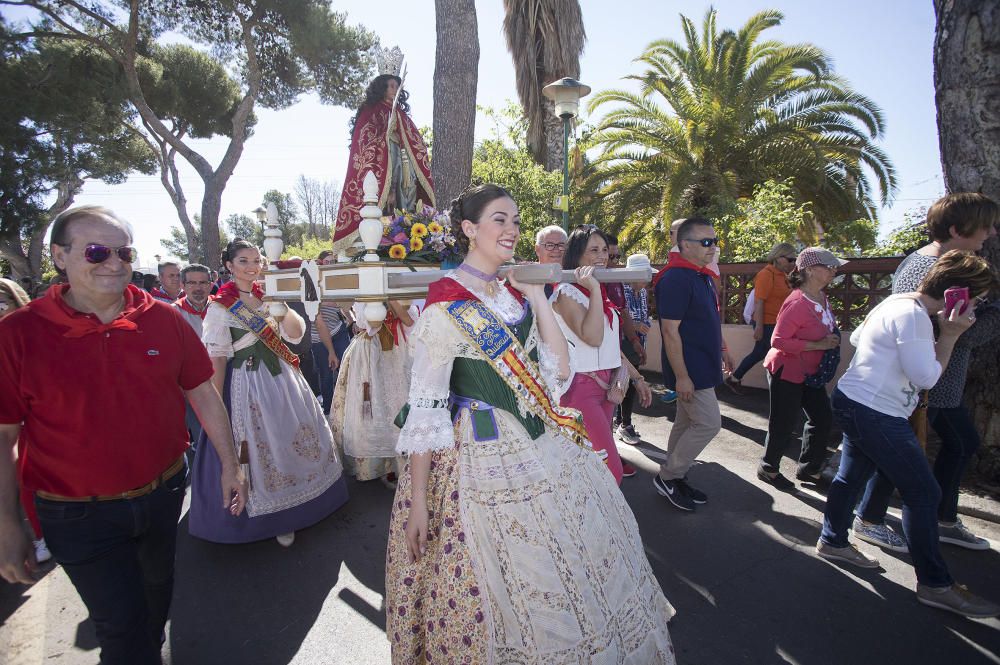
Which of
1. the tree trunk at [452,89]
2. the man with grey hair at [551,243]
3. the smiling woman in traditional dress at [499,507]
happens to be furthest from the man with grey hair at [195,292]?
the smiling woman in traditional dress at [499,507]

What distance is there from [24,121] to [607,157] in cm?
1648

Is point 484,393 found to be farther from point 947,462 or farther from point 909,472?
point 947,462

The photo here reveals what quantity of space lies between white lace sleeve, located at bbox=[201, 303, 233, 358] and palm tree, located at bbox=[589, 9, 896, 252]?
378 inches

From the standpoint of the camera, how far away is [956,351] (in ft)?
10.6

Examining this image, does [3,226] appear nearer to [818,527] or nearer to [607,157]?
[607,157]

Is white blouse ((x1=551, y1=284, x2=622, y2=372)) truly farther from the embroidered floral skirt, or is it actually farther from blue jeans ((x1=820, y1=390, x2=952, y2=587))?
blue jeans ((x1=820, y1=390, x2=952, y2=587))

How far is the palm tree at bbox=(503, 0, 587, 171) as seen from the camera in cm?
1411

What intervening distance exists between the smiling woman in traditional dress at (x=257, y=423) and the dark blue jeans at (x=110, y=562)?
1581mm

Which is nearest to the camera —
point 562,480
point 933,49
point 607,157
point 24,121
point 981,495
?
point 562,480

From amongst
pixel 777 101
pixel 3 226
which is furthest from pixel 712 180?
pixel 3 226

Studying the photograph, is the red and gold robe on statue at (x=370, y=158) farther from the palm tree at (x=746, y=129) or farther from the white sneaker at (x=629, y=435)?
the palm tree at (x=746, y=129)

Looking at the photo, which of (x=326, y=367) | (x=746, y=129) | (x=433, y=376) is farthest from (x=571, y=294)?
(x=746, y=129)

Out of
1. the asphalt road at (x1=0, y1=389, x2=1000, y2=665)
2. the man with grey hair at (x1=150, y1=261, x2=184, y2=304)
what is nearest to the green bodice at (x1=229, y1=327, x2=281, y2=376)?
the asphalt road at (x1=0, y1=389, x2=1000, y2=665)

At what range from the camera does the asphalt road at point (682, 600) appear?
8.55ft
